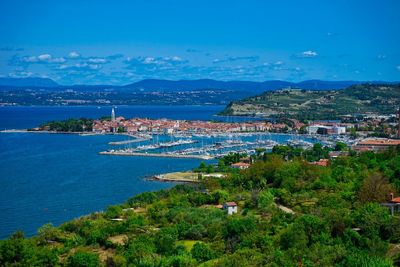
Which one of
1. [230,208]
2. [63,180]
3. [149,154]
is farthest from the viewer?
[149,154]

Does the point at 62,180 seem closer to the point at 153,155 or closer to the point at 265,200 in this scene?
the point at 153,155

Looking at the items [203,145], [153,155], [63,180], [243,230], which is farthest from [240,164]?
[243,230]

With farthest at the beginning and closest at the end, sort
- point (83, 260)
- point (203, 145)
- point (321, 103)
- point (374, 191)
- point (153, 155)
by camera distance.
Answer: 1. point (321, 103)
2. point (203, 145)
3. point (153, 155)
4. point (374, 191)
5. point (83, 260)

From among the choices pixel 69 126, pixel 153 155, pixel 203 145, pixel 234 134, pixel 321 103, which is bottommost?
pixel 153 155

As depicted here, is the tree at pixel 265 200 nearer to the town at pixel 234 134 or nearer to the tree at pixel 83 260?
the tree at pixel 83 260

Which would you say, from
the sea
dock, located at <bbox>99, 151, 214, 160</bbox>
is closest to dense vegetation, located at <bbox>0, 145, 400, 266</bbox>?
the sea

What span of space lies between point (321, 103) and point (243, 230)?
2199 inches

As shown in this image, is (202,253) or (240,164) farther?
(240,164)

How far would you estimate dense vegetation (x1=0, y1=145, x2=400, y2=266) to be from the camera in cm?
947

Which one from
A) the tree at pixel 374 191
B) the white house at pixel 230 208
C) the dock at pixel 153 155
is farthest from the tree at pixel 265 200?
the dock at pixel 153 155

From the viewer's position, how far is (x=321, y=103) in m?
65.6

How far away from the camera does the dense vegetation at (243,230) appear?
9.47 meters

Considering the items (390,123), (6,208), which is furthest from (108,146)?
(390,123)

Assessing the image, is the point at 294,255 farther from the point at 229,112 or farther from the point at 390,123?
the point at 229,112
